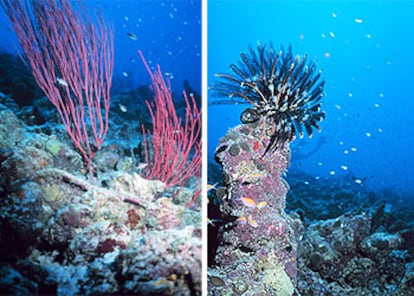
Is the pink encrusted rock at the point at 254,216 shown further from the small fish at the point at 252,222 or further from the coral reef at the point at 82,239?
the coral reef at the point at 82,239

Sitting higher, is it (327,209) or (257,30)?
(257,30)

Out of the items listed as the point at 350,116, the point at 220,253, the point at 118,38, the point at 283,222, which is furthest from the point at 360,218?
the point at 118,38

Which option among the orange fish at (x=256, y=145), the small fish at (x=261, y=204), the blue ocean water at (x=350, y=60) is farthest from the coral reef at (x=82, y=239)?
the blue ocean water at (x=350, y=60)

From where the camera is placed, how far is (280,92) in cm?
304

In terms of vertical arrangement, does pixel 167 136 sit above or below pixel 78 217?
above

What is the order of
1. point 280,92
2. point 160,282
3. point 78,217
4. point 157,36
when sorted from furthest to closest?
point 157,36
point 280,92
point 78,217
point 160,282

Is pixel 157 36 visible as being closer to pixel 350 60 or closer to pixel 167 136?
pixel 350 60

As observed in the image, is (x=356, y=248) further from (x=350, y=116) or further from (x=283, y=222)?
(x=350, y=116)

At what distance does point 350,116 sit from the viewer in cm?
3575

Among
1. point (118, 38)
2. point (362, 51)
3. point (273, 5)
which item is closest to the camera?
point (273, 5)

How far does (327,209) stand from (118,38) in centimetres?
4652

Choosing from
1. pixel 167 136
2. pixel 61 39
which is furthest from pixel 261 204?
pixel 61 39

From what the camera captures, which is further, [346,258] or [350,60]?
[350,60]

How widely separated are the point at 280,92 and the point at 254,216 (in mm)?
1424
